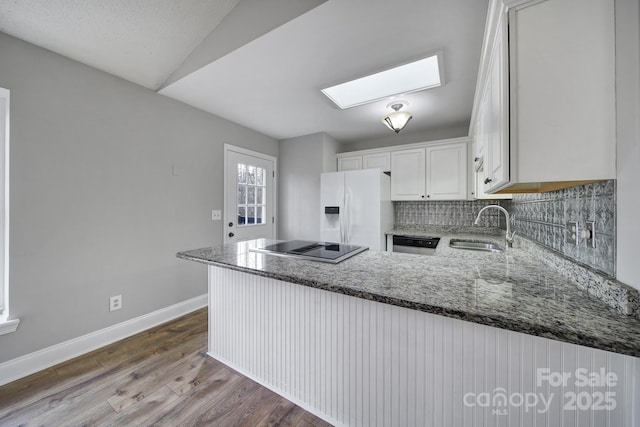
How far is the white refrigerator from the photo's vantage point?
295cm

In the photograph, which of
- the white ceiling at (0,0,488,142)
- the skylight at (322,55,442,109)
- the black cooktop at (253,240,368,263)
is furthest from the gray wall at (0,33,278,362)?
the skylight at (322,55,442,109)

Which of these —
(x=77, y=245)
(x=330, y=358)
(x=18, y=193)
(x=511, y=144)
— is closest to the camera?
(x=511, y=144)

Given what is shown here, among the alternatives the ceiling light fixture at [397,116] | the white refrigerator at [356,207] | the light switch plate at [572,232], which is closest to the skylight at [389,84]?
the ceiling light fixture at [397,116]

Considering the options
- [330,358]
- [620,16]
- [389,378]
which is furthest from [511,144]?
[330,358]

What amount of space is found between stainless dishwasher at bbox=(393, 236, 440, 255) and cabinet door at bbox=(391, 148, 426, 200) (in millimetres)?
587

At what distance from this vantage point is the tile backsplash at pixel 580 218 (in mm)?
806

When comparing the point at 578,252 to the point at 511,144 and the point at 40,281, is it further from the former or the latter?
the point at 40,281

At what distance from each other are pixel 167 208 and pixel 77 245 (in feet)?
2.38

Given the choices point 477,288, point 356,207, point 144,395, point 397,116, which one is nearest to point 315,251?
point 477,288

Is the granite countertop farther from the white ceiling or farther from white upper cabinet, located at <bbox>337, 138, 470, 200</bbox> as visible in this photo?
white upper cabinet, located at <bbox>337, 138, 470, 200</bbox>

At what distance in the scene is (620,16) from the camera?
0.76 meters

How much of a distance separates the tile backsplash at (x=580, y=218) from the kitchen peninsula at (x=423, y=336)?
0.12m

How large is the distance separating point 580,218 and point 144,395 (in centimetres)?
251

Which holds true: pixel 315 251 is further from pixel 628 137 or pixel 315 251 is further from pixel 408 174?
pixel 408 174
